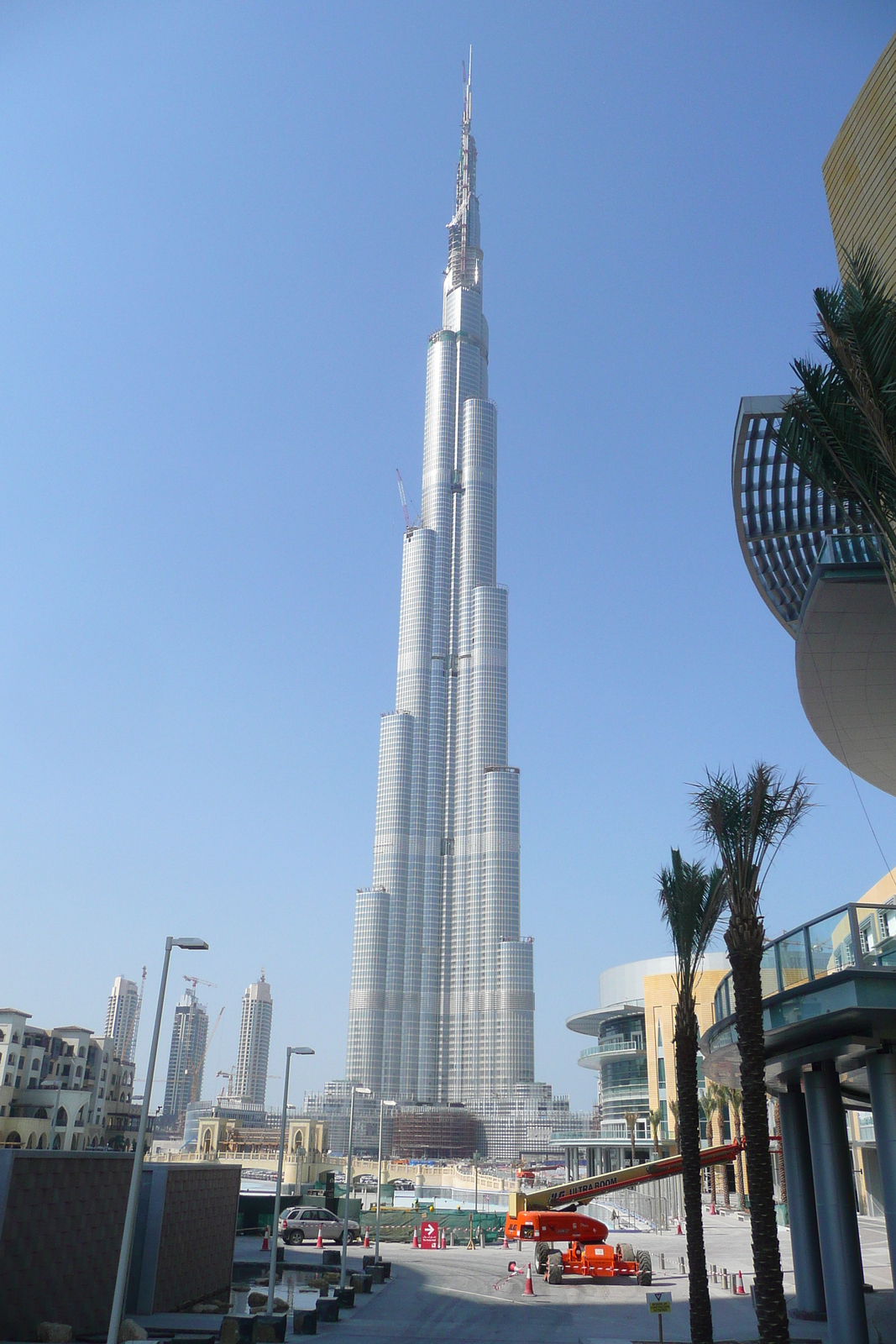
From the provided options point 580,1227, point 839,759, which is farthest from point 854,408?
point 580,1227

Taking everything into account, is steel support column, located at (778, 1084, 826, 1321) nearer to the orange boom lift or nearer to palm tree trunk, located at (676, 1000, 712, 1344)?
palm tree trunk, located at (676, 1000, 712, 1344)

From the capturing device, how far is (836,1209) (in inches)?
948

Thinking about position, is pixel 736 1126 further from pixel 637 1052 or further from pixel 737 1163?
pixel 637 1052

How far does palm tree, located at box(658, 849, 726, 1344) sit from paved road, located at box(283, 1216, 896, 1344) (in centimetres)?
408

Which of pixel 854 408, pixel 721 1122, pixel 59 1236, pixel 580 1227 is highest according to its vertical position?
pixel 854 408

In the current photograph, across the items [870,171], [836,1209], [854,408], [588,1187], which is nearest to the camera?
[854,408]

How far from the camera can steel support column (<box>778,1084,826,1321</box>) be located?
96.3ft

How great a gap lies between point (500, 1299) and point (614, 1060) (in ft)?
353

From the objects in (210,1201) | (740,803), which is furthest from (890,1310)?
(210,1201)

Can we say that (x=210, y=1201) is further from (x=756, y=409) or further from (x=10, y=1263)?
(x=756, y=409)

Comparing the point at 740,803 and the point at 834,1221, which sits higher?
the point at 740,803

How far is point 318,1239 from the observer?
54.2 meters

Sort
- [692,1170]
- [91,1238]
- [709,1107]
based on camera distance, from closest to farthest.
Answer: [692,1170] → [91,1238] → [709,1107]

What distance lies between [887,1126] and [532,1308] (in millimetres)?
20054
